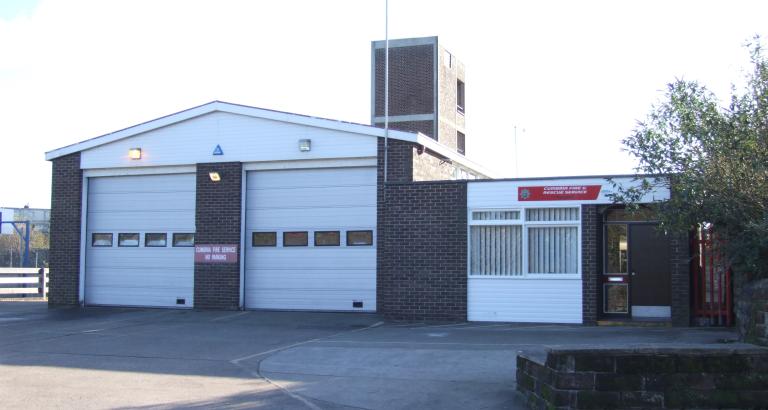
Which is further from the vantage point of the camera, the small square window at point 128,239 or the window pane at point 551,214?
the small square window at point 128,239

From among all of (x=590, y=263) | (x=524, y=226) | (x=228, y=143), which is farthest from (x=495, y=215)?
(x=228, y=143)

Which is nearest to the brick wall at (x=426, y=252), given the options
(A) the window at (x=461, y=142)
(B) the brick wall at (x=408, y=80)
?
(B) the brick wall at (x=408, y=80)

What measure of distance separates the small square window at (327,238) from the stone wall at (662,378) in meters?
11.9

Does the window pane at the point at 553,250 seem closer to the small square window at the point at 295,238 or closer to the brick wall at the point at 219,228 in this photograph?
the small square window at the point at 295,238

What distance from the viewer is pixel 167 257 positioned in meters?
20.3

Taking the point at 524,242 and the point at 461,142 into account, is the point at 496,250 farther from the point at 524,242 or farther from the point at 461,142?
the point at 461,142

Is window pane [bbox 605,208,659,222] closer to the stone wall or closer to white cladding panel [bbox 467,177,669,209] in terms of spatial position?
white cladding panel [bbox 467,177,669,209]

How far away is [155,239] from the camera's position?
20516 mm

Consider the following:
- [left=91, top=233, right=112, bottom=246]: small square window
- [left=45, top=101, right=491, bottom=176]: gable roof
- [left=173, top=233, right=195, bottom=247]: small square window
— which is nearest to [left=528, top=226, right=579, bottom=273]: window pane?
[left=45, top=101, right=491, bottom=176]: gable roof

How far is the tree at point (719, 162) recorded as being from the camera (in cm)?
953

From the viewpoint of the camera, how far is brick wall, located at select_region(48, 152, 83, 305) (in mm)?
20891

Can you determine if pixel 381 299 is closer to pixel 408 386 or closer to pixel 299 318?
pixel 299 318

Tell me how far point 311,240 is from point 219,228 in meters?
2.46

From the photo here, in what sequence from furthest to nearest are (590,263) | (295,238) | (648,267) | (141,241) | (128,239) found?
(128,239)
(141,241)
(295,238)
(648,267)
(590,263)
